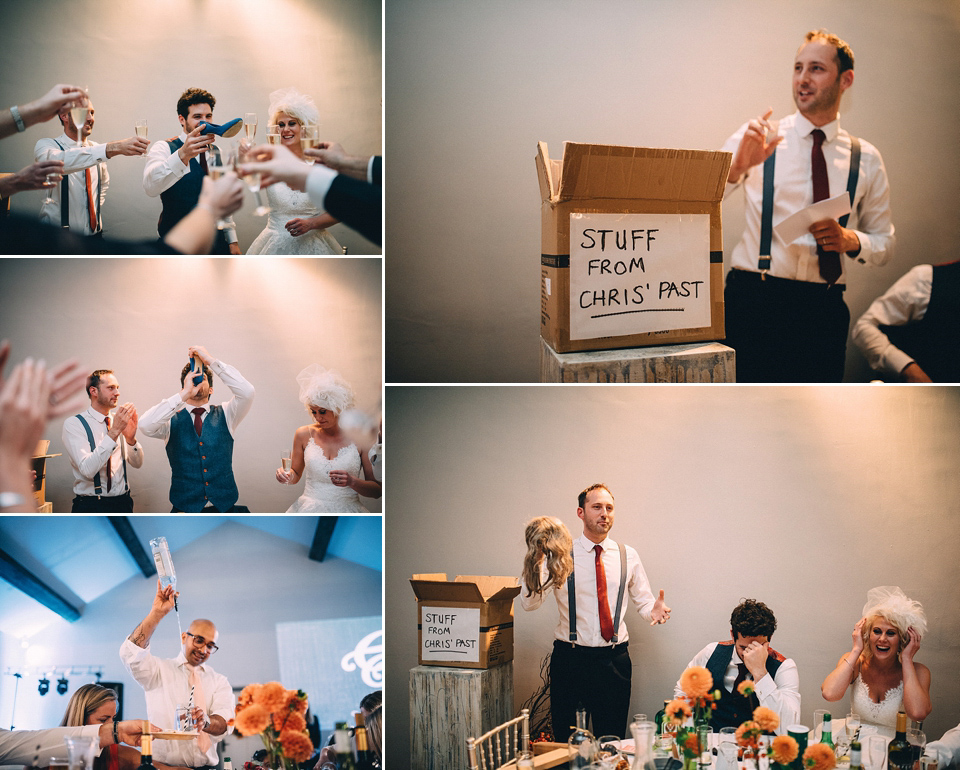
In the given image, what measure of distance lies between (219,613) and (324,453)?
76cm

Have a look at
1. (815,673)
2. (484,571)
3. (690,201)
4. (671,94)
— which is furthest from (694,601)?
(671,94)

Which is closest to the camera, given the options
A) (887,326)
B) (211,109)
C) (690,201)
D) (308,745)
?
(308,745)

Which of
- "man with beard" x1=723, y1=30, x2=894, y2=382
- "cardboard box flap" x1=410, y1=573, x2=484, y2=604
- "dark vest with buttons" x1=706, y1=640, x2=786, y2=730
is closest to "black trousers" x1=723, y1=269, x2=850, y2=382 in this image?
"man with beard" x1=723, y1=30, x2=894, y2=382

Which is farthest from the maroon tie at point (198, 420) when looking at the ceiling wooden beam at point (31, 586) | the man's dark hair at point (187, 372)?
the ceiling wooden beam at point (31, 586)

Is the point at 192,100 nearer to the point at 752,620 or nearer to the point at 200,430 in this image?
the point at 200,430

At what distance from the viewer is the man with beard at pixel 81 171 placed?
3158mm

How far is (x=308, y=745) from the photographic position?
256 cm

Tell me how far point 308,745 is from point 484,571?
1.13 meters

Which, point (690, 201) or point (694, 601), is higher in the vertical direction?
point (690, 201)

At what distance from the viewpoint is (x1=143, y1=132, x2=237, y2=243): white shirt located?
3146 mm

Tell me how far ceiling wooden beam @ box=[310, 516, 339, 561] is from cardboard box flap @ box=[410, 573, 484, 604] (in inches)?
14.7

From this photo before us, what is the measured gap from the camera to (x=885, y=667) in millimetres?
3328

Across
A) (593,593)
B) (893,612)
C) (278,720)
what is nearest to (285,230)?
(278,720)

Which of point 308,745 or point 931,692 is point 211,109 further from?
point 931,692
